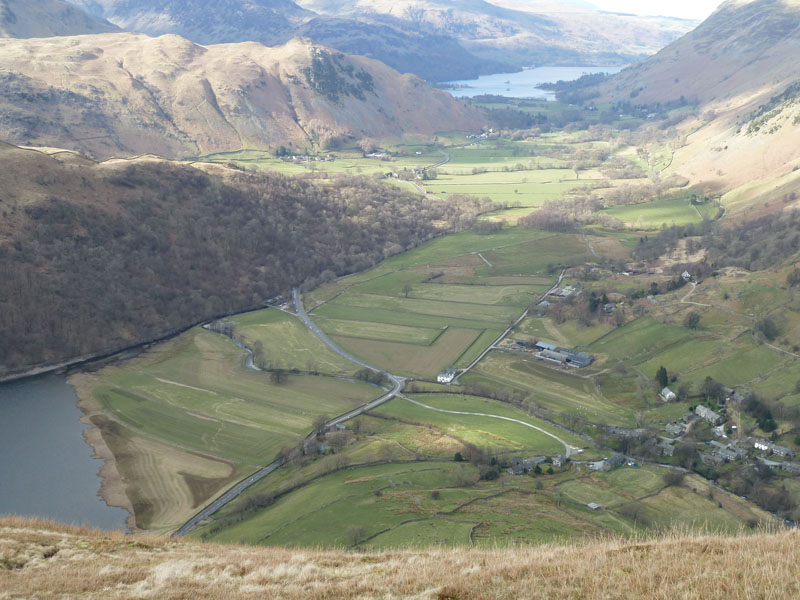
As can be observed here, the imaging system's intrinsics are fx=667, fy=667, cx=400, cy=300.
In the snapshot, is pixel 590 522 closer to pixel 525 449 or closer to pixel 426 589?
pixel 525 449

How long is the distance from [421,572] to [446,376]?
71219 millimetres

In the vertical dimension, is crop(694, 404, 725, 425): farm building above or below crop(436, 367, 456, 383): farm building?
above

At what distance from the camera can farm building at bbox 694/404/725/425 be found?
79.7m

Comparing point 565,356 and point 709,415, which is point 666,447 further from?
point 565,356

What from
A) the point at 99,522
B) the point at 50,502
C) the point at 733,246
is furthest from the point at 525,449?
the point at 733,246

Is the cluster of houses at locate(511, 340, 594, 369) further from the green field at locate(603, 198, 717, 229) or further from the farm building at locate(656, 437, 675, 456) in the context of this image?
the green field at locate(603, 198, 717, 229)

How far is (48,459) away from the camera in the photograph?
75438mm

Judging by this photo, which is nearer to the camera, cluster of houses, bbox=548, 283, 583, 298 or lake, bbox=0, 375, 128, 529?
lake, bbox=0, 375, 128, 529

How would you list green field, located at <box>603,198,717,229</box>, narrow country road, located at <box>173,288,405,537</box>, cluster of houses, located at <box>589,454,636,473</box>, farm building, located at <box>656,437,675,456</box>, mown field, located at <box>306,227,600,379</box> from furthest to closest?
green field, located at <box>603,198,717,229</box> < mown field, located at <box>306,227,600,379</box> < farm building, located at <box>656,437,675,456</box> < cluster of houses, located at <box>589,454,636,473</box> < narrow country road, located at <box>173,288,405,537</box>

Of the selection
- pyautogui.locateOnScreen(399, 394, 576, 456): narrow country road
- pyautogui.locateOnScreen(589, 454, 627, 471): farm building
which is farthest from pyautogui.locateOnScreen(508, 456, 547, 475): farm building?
pyautogui.locateOnScreen(589, 454, 627, 471): farm building

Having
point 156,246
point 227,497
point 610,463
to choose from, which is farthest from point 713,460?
point 156,246

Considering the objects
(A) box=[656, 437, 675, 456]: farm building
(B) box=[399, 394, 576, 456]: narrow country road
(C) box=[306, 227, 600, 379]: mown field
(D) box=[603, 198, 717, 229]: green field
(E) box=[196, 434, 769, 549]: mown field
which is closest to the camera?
(E) box=[196, 434, 769, 549]: mown field

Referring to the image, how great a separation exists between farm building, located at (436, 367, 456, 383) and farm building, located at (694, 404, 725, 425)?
3178 centimetres

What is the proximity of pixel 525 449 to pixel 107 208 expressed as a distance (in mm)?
93363
